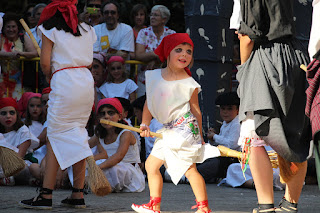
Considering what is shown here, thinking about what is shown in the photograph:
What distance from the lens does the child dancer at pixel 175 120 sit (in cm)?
524

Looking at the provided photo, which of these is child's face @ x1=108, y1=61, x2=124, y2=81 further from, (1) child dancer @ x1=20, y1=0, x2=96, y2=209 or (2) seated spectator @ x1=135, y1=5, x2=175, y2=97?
(1) child dancer @ x1=20, y1=0, x2=96, y2=209

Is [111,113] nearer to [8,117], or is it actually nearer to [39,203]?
[8,117]

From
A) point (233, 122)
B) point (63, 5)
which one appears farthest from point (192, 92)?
point (233, 122)

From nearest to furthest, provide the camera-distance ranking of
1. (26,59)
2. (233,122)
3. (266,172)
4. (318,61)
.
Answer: (318,61), (266,172), (233,122), (26,59)

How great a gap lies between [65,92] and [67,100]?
2.9 inches

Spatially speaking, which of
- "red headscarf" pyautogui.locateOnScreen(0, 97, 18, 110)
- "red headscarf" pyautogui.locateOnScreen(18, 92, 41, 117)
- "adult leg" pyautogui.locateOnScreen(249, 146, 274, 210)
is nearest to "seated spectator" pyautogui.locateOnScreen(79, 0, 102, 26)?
"red headscarf" pyautogui.locateOnScreen(18, 92, 41, 117)

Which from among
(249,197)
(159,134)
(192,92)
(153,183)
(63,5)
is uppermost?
(63,5)

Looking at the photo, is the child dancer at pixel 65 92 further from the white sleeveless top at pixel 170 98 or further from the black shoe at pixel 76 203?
the white sleeveless top at pixel 170 98

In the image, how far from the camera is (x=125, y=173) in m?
7.48

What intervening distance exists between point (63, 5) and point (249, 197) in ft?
9.38

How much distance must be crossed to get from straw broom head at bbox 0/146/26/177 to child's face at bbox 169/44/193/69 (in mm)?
1908

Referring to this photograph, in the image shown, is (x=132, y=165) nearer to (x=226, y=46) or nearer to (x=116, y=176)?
(x=116, y=176)

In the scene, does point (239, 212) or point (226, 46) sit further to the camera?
point (226, 46)

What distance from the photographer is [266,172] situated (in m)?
4.80
